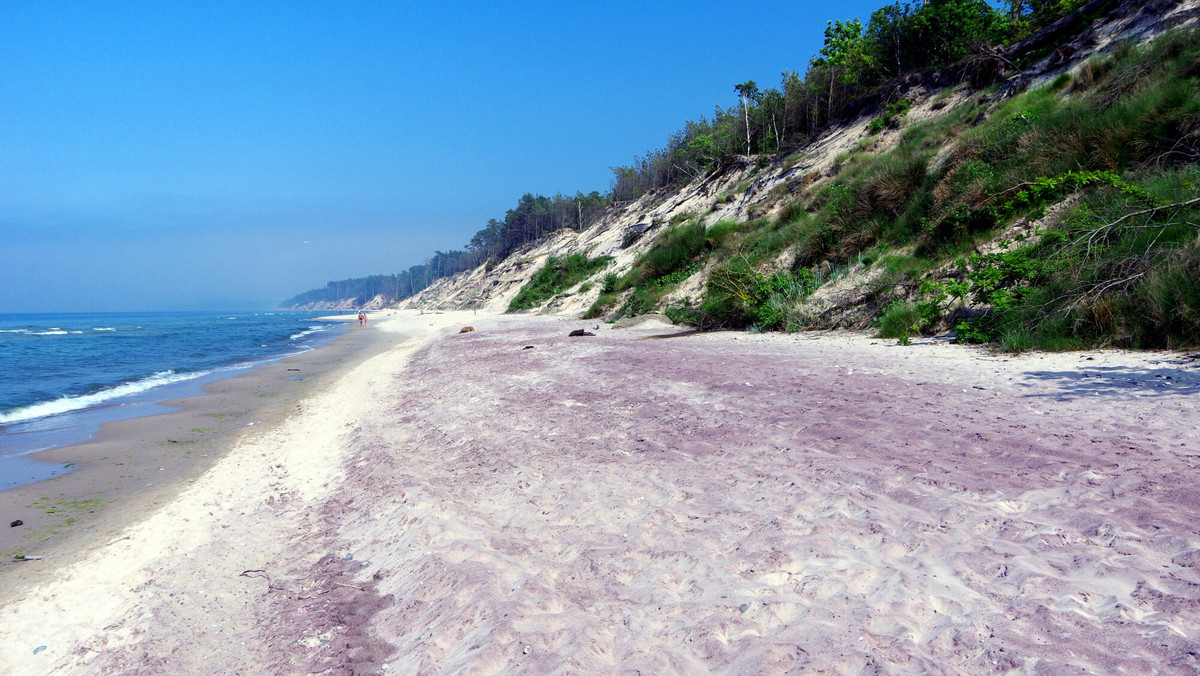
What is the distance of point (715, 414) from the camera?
573 centimetres

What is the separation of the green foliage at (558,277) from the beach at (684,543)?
108 feet

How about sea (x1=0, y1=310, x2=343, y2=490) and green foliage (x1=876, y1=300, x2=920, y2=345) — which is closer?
sea (x1=0, y1=310, x2=343, y2=490)

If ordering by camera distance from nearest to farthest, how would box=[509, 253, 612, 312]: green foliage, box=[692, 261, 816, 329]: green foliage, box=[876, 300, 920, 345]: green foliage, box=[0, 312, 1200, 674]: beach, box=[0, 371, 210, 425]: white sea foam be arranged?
box=[0, 312, 1200, 674]: beach → box=[0, 371, 210, 425]: white sea foam → box=[876, 300, 920, 345]: green foliage → box=[692, 261, 816, 329]: green foliage → box=[509, 253, 612, 312]: green foliage

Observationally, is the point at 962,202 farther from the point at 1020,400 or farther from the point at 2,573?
the point at 2,573

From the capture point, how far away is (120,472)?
6.15 m

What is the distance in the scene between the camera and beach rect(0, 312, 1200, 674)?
226cm

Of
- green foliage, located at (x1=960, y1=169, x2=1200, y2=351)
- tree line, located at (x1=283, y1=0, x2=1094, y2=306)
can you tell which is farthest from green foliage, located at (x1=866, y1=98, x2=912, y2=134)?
green foliage, located at (x1=960, y1=169, x2=1200, y2=351)

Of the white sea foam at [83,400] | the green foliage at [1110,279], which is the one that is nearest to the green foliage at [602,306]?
the white sea foam at [83,400]

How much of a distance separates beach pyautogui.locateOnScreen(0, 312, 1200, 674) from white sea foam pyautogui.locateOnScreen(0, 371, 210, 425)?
17.5 feet

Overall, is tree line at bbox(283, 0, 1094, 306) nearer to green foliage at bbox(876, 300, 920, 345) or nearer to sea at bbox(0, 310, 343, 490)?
green foliage at bbox(876, 300, 920, 345)

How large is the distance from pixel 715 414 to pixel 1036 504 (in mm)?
2908

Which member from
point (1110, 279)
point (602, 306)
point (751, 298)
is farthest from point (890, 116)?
point (1110, 279)

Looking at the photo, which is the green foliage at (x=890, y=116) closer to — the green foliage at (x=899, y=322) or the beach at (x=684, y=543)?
the green foliage at (x=899, y=322)

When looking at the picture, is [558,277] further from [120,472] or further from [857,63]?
[120,472]
